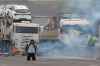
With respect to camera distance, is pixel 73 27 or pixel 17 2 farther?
pixel 17 2

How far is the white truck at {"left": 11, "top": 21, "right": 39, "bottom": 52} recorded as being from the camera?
94.9ft

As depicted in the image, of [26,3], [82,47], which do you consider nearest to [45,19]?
[26,3]

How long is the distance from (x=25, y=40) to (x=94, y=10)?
186 inches

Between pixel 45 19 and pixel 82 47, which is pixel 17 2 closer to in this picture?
pixel 45 19

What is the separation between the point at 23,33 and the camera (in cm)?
2895

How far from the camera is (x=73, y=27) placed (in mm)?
29484

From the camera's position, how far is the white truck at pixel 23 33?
28.9 metres

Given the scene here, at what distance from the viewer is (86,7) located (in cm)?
2903

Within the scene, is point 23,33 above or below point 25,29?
below

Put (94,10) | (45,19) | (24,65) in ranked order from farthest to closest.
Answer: (45,19), (94,10), (24,65)

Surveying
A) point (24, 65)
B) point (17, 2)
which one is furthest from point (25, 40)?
point (24, 65)

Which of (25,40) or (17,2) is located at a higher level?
(17,2)

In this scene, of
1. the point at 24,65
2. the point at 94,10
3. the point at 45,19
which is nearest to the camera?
the point at 24,65

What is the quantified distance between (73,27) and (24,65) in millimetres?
9694
